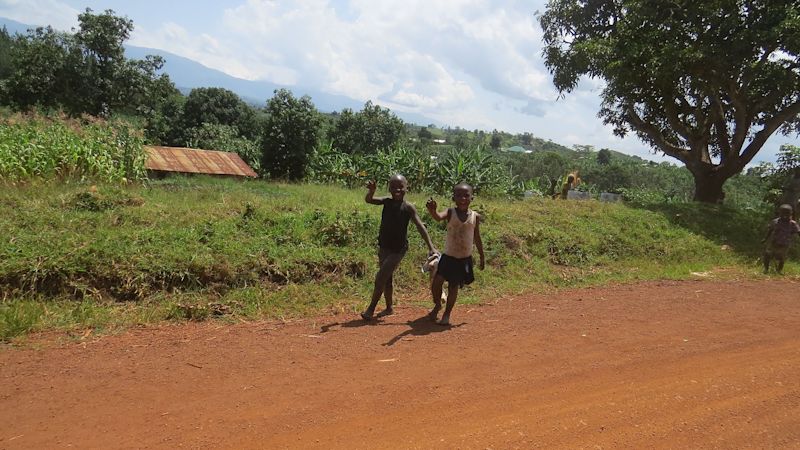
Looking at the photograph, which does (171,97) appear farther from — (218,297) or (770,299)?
(770,299)

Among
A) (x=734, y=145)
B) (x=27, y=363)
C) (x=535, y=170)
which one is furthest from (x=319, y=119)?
(x=535, y=170)

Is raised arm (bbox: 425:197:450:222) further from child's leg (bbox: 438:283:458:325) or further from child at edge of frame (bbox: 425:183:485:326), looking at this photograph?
child's leg (bbox: 438:283:458:325)

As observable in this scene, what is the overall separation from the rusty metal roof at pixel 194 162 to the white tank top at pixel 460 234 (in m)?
11.3

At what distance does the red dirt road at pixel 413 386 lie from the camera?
3.25 m

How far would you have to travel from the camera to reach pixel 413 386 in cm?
398

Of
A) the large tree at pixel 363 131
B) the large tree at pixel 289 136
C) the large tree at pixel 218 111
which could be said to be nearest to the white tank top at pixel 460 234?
the large tree at pixel 289 136

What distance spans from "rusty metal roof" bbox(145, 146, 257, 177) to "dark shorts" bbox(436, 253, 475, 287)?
1133 centimetres

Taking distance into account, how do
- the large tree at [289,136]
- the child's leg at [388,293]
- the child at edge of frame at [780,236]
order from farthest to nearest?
the large tree at [289,136] → the child at edge of frame at [780,236] → the child's leg at [388,293]

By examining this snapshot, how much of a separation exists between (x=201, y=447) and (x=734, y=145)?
15.8 m

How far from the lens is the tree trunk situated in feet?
50.3

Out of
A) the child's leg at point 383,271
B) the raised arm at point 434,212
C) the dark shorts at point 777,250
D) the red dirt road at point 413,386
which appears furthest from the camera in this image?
the dark shorts at point 777,250

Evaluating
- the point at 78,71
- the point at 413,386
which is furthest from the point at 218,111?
the point at 413,386

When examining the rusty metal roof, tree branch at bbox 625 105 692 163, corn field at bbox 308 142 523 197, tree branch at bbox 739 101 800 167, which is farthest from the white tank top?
tree branch at bbox 625 105 692 163

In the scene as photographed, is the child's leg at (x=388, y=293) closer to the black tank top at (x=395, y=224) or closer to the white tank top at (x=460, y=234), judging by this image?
the black tank top at (x=395, y=224)
